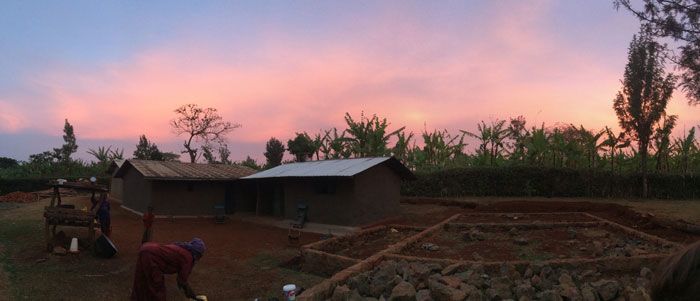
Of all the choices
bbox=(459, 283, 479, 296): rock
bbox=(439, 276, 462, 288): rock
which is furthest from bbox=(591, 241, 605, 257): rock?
bbox=(459, 283, 479, 296): rock

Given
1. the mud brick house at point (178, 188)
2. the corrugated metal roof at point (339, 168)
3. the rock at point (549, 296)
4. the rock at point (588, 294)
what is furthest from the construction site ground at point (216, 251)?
the rock at point (549, 296)

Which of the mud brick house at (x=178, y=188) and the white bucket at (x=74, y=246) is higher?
the mud brick house at (x=178, y=188)

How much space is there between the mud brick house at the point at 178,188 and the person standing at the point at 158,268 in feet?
46.7

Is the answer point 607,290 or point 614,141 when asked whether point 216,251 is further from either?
point 614,141

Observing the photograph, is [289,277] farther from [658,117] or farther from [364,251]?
[658,117]

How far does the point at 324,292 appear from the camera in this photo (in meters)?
7.41

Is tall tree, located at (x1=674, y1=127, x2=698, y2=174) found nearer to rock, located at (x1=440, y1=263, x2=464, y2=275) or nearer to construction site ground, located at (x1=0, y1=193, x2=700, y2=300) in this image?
construction site ground, located at (x1=0, y1=193, x2=700, y2=300)

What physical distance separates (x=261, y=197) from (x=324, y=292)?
16498 millimetres

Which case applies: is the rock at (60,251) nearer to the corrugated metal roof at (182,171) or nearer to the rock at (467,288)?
the corrugated metal roof at (182,171)

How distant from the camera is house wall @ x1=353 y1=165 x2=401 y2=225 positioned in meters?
17.2

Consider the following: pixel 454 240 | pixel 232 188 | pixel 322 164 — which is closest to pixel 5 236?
pixel 232 188

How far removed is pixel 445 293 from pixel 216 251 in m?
8.90

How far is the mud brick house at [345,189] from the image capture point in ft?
55.9

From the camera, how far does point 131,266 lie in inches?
458
